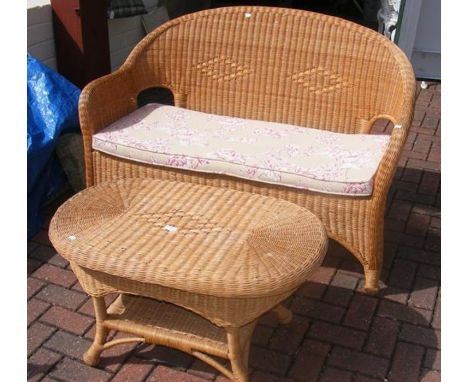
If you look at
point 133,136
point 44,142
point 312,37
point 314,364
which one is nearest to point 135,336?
point 314,364

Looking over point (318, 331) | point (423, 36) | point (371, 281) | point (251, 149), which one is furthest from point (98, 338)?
point (423, 36)

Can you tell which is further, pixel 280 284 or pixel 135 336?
pixel 135 336

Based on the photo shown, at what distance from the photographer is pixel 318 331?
270 centimetres

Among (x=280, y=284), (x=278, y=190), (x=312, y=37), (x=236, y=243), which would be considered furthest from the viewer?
(x=312, y=37)

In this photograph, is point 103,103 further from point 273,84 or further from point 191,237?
point 191,237

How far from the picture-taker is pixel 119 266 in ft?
6.98

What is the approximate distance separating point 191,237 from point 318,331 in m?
Result: 0.78

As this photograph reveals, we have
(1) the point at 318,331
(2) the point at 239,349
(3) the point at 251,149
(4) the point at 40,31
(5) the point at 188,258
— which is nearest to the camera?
(5) the point at 188,258

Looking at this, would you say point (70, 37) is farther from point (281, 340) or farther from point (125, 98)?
point (281, 340)

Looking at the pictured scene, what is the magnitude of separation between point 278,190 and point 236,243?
0.64 meters

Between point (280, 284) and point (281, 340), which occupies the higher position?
point (280, 284)

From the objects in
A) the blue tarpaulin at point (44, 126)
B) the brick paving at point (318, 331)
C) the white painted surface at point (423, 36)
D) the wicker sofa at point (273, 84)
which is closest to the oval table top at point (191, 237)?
the wicker sofa at point (273, 84)

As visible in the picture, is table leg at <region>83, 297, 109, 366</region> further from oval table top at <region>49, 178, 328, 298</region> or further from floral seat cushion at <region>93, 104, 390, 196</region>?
floral seat cushion at <region>93, 104, 390, 196</region>

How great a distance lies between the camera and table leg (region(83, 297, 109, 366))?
95.0 inches
